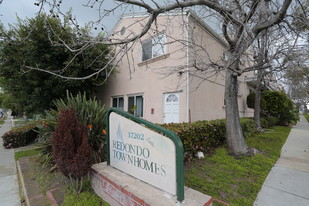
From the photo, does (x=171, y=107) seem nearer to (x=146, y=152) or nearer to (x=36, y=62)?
(x=146, y=152)

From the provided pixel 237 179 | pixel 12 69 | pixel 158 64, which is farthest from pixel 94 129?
pixel 12 69

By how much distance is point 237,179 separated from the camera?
3484 mm

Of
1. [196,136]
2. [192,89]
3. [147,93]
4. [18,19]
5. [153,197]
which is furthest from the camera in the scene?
[147,93]

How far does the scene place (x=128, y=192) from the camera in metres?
2.03

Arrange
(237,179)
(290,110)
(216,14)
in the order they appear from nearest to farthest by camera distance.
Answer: (237,179)
(216,14)
(290,110)

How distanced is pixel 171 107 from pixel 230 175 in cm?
411

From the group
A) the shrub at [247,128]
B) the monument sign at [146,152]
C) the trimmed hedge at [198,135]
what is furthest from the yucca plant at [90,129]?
the shrub at [247,128]

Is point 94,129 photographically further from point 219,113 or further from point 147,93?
point 219,113

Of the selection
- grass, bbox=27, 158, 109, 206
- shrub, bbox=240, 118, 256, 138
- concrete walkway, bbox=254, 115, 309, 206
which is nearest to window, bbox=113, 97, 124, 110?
grass, bbox=27, 158, 109, 206

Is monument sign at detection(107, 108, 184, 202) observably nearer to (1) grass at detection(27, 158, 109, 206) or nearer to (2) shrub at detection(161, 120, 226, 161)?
(1) grass at detection(27, 158, 109, 206)

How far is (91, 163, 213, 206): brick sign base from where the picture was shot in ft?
5.90

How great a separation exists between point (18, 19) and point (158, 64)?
7157mm

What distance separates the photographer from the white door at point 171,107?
23.4 feet

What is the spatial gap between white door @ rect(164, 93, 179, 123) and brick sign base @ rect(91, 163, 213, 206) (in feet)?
15.3
